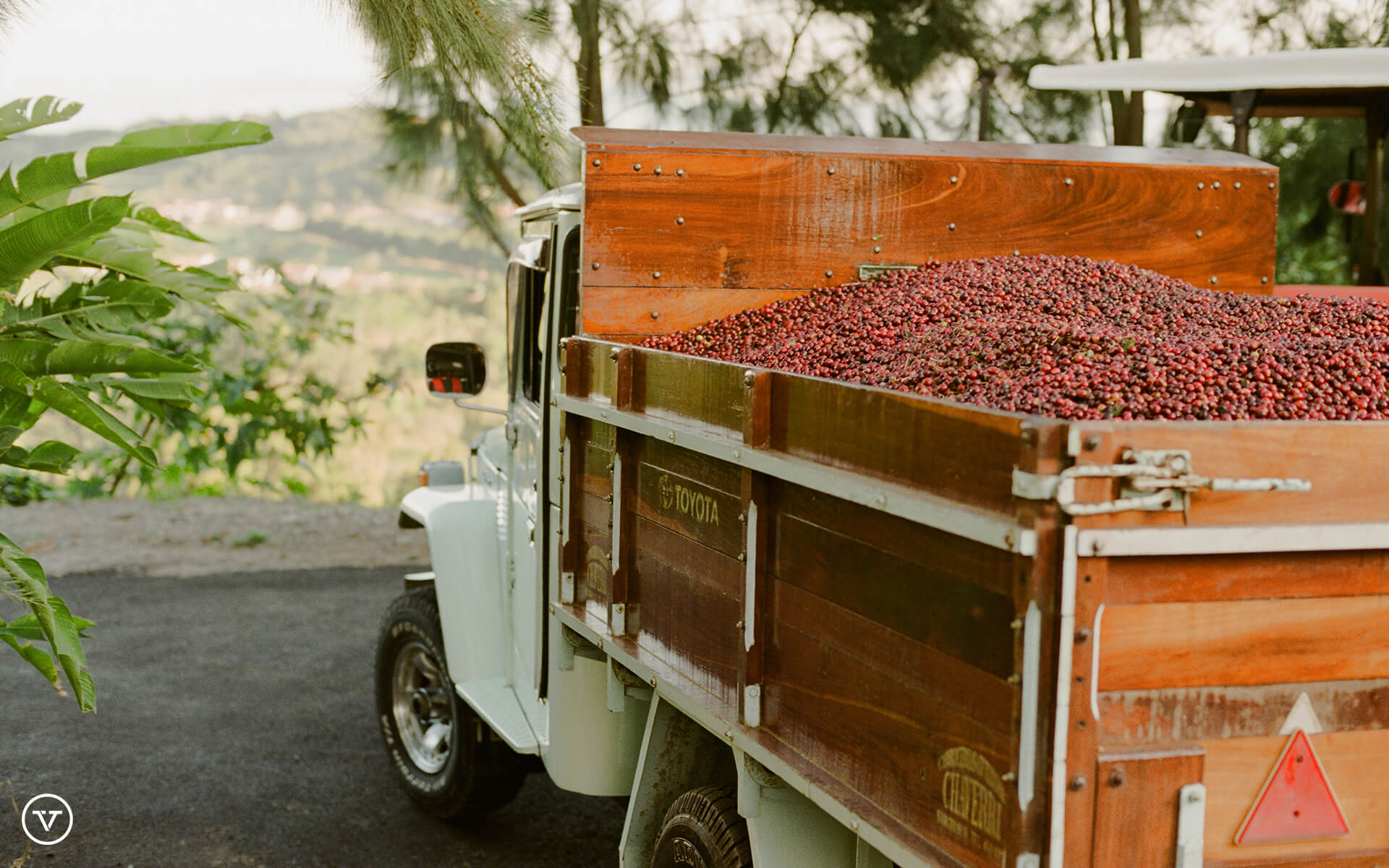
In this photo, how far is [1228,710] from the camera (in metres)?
1.75

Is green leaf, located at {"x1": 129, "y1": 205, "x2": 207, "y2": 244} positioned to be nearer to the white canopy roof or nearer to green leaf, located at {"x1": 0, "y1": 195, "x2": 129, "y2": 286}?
green leaf, located at {"x1": 0, "y1": 195, "x2": 129, "y2": 286}

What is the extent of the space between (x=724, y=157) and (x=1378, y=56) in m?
2.59

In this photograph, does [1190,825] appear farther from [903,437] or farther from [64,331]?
[64,331]

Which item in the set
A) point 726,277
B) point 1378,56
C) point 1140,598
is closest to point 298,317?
point 726,277

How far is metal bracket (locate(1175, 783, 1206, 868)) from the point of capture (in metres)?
1.72

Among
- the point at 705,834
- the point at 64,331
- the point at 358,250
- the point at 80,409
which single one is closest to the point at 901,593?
the point at 705,834

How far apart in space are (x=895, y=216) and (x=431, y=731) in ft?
8.23

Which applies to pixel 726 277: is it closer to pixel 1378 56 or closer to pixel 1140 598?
pixel 1140 598

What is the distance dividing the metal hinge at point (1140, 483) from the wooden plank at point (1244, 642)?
6.2 inches

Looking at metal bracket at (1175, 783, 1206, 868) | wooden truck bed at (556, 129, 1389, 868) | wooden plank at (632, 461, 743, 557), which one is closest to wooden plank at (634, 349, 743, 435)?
wooden truck bed at (556, 129, 1389, 868)

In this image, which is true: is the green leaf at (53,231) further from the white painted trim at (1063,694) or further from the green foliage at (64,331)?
the white painted trim at (1063,694)

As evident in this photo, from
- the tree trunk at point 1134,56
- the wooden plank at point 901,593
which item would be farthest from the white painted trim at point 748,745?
the tree trunk at point 1134,56

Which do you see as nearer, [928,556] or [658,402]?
[928,556]

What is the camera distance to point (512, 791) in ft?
14.9
